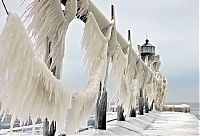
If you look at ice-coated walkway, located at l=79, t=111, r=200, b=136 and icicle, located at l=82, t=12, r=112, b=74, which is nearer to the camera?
icicle, located at l=82, t=12, r=112, b=74

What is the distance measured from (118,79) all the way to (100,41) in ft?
2.30

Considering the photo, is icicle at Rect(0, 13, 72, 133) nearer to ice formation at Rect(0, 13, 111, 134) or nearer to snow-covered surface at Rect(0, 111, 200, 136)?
ice formation at Rect(0, 13, 111, 134)

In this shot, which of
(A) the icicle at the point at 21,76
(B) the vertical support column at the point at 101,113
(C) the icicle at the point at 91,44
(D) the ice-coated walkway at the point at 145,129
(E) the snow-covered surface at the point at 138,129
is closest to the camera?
(A) the icicle at the point at 21,76

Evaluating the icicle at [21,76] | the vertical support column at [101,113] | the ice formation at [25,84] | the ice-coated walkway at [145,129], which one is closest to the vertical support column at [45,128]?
the ice formation at [25,84]

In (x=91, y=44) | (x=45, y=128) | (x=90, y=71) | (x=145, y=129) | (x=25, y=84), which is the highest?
(x=91, y=44)

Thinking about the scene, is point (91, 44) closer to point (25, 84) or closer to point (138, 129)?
point (25, 84)

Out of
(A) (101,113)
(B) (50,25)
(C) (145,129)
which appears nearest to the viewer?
(B) (50,25)

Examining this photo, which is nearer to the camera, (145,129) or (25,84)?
(25,84)

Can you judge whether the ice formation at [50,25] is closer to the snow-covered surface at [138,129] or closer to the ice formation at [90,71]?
the ice formation at [90,71]

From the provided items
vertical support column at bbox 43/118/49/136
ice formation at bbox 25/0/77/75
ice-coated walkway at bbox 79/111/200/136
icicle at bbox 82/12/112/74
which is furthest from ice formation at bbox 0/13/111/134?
ice-coated walkway at bbox 79/111/200/136

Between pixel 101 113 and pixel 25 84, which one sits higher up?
pixel 25 84

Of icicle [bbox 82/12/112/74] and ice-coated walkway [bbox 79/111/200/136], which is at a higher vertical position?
icicle [bbox 82/12/112/74]

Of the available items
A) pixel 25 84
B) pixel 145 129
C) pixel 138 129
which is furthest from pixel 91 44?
pixel 145 129

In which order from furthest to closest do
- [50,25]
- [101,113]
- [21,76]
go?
[101,113], [50,25], [21,76]
